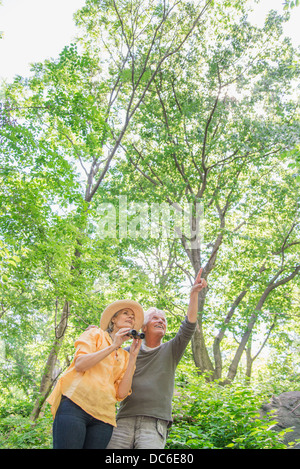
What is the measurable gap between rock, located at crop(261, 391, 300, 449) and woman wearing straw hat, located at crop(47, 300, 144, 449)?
106 inches

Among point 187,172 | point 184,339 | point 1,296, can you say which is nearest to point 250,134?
point 187,172

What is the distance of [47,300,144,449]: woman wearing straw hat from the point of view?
88.3 inches

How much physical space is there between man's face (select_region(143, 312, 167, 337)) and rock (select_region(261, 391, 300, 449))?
2.17 metres

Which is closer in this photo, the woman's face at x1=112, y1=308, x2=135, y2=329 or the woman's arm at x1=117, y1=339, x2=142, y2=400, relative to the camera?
the woman's arm at x1=117, y1=339, x2=142, y2=400

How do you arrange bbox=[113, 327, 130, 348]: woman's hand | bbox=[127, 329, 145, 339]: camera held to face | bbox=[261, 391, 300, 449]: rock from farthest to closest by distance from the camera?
1. bbox=[261, 391, 300, 449]: rock
2. bbox=[127, 329, 145, 339]: camera held to face
3. bbox=[113, 327, 130, 348]: woman's hand

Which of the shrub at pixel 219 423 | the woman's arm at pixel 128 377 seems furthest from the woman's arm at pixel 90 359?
the shrub at pixel 219 423

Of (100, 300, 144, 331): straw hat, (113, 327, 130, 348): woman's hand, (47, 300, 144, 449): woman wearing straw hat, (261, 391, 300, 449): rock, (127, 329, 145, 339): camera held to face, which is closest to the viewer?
Answer: (47, 300, 144, 449): woman wearing straw hat

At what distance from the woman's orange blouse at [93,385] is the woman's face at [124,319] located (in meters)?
0.27

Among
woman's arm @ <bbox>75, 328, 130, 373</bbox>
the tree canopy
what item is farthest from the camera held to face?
the tree canopy

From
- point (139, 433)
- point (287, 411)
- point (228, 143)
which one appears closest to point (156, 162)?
point (228, 143)

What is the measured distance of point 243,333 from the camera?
12422 millimetres

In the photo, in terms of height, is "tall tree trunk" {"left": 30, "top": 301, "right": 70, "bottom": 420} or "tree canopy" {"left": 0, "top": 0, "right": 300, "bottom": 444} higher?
"tree canopy" {"left": 0, "top": 0, "right": 300, "bottom": 444}

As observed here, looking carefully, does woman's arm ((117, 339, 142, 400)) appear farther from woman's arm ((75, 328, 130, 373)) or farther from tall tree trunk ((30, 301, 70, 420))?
tall tree trunk ((30, 301, 70, 420))

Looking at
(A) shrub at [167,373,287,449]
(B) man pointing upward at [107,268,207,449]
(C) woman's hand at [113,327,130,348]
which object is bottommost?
(A) shrub at [167,373,287,449]
